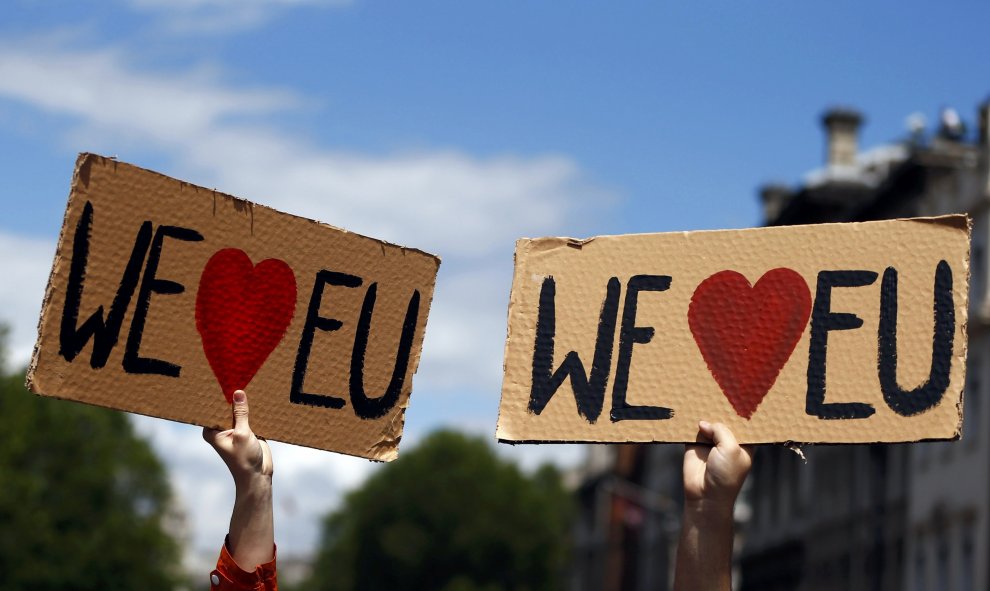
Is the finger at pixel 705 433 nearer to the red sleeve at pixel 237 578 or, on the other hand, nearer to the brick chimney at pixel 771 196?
the red sleeve at pixel 237 578

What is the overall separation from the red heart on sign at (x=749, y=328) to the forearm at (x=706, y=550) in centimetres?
67

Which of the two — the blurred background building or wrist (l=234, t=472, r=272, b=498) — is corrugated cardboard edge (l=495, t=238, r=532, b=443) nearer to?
wrist (l=234, t=472, r=272, b=498)

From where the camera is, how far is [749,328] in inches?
233

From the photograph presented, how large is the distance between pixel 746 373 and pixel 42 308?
214cm

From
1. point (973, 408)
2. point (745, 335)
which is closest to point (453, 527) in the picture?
point (973, 408)

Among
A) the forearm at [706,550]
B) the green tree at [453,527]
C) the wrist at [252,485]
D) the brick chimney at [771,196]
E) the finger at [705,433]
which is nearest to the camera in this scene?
the forearm at [706,550]

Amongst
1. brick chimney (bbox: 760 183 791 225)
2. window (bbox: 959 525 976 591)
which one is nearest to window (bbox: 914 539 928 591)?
window (bbox: 959 525 976 591)

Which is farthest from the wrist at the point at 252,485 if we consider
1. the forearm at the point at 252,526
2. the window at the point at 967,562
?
the window at the point at 967,562

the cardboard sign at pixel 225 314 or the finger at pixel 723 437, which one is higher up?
the cardboard sign at pixel 225 314

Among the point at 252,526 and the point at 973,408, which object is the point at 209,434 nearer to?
the point at 252,526

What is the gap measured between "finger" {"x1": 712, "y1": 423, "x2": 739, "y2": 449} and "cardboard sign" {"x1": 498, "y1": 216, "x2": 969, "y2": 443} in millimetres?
174

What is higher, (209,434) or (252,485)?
(209,434)

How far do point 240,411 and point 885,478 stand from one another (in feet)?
145

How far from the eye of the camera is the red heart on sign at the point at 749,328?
581 centimetres
